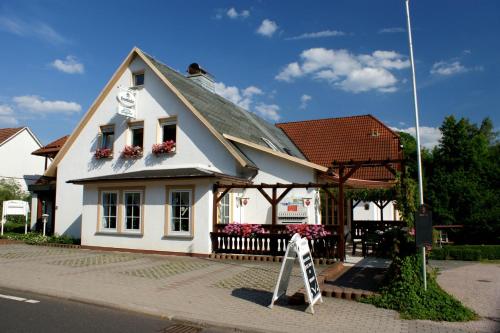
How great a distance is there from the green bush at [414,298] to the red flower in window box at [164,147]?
10437 mm

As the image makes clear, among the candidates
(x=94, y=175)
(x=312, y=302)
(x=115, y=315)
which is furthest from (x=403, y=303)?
(x=94, y=175)

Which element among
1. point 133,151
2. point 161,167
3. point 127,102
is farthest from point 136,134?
point 161,167

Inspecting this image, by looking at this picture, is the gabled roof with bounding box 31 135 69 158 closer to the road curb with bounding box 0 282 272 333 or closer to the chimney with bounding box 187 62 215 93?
the chimney with bounding box 187 62 215 93

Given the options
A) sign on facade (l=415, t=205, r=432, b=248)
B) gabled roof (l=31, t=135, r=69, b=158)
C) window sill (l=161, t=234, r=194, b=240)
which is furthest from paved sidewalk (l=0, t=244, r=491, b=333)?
gabled roof (l=31, t=135, r=69, b=158)

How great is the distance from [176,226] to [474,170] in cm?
1730

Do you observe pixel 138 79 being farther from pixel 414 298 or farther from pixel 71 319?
pixel 414 298

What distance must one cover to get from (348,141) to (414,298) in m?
18.7

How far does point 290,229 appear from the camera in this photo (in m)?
13.5

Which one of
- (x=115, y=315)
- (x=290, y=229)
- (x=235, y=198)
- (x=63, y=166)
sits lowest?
(x=115, y=315)

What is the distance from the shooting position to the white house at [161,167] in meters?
15.1

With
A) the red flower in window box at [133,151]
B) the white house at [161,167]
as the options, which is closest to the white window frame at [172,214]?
the white house at [161,167]

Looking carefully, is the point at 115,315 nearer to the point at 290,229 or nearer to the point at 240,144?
the point at 290,229

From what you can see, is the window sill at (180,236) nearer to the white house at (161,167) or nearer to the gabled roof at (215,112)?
the white house at (161,167)

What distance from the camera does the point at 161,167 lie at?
1681cm
